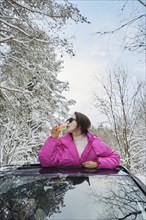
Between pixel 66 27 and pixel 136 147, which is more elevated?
pixel 66 27

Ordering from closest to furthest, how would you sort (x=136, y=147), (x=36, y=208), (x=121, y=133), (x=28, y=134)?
1. (x=36, y=208)
2. (x=28, y=134)
3. (x=121, y=133)
4. (x=136, y=147)

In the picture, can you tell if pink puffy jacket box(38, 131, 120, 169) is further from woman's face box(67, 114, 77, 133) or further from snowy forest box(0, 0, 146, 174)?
snowy forest box(0, 0, 146, 174)

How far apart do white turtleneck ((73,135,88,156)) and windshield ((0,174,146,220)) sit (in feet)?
1.99

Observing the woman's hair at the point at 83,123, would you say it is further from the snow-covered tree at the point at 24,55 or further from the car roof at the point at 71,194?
the snow-covered tree at the point at 24,55

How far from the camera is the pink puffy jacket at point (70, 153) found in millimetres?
2930

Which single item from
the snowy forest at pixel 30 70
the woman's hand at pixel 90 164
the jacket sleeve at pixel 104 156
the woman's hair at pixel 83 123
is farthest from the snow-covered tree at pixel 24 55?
the woman's hand at pixel 90 164

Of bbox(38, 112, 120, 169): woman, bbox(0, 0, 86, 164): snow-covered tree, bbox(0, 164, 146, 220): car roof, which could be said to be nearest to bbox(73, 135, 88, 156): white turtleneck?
bbox(38, 112, 120, 169): woman

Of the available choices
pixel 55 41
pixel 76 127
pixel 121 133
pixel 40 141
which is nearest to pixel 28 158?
pixel 40 141

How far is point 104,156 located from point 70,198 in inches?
31.8

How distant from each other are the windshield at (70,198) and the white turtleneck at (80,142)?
61 cm

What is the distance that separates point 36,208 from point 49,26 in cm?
1133

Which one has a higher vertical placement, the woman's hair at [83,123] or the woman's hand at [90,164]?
the woman's hair at [83,123]

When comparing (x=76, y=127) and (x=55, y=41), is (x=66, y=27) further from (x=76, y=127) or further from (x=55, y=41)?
(x=76, y=127)

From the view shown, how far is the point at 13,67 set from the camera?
1386 cm
